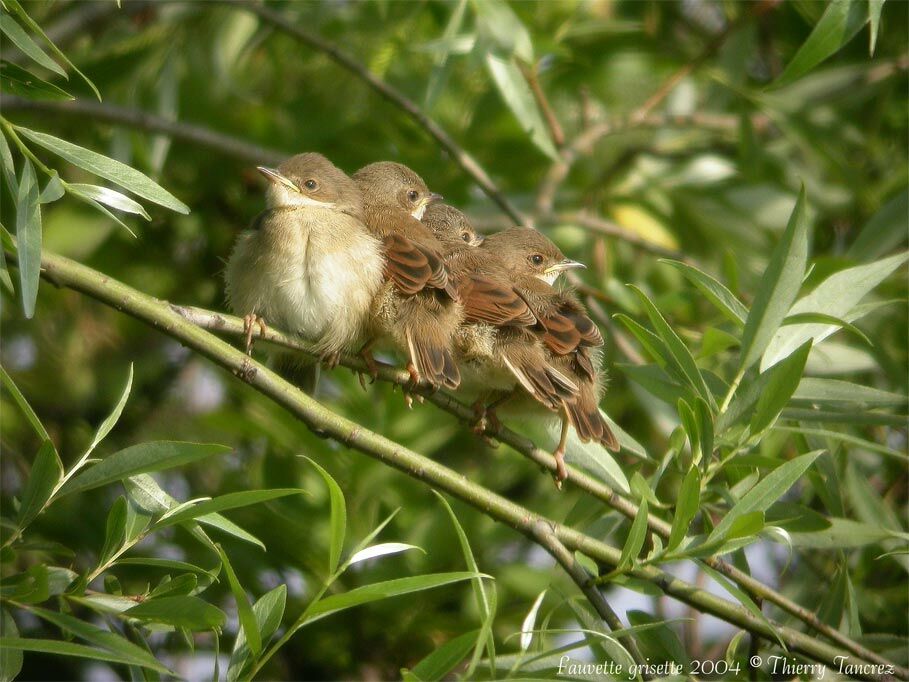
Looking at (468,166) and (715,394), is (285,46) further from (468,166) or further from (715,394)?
(715,394)

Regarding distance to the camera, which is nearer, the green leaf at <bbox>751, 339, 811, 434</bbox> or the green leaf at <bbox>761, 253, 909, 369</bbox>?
the green leaf at <bbox>751, 339, 811, 434</bbox>

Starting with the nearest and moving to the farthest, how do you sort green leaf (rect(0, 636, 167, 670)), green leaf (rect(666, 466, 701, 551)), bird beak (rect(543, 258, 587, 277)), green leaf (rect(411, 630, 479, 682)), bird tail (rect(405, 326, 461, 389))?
green leaf (rect(0, 636, 167, 670)) → green leaf (rect(411, 630, 479, 682)) → green leaf (rect(666, 466, 701, 551)) → bird tail (rect(405, 326, 461, 389)) → bird beak (rect(543, 258, 587, 277))

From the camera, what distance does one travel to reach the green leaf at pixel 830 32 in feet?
10.1

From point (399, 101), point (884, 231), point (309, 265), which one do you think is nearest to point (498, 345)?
point (309, 265)

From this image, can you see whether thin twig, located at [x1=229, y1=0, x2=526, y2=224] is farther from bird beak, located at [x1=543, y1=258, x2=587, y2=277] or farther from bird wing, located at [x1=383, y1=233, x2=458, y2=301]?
bird wing, located at [x1=383, y1=233, x2=458, y2=301]

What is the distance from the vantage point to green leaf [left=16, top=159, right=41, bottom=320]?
89.5 inches

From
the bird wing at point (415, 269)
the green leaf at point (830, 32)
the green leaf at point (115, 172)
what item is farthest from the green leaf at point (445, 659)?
the green leaf at point (830, 32)

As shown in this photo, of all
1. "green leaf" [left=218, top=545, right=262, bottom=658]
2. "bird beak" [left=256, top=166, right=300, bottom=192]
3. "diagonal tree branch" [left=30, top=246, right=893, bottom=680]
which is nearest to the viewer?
"green leaf" [left=218, top=545, right=262, bottom=658]

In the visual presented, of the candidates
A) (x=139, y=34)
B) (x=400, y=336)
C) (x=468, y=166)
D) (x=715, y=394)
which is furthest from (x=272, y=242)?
(x=139, y=34)

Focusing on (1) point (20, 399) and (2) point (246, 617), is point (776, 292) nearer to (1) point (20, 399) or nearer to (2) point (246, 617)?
(2) point (246, 617)

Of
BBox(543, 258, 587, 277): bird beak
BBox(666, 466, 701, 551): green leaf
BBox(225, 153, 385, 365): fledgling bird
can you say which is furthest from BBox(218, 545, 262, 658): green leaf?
BBox(543, 258, 587, 277): bird beak

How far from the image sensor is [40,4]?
5227 mm

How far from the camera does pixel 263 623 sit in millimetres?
2471

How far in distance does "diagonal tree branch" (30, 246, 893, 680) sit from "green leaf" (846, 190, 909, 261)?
1.71m
